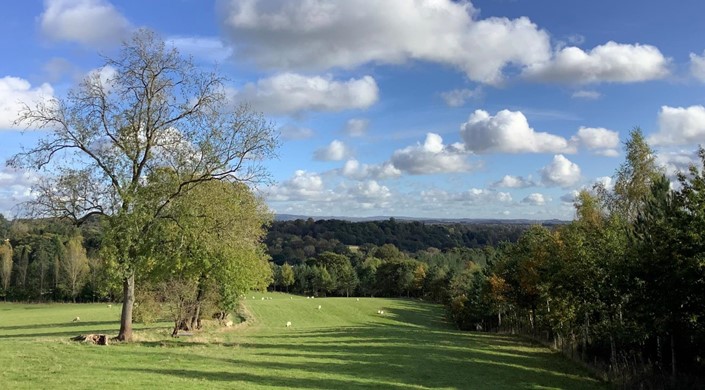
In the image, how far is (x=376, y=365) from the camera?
79.6 ft

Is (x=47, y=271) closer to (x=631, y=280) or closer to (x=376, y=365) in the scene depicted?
(x=376, y=365)

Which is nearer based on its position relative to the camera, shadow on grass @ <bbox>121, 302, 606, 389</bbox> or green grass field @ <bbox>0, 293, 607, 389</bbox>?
green grass field @ <bbox>0, 293, 607, 389</bbox>

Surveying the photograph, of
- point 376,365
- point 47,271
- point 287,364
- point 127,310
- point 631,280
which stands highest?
point 631,280

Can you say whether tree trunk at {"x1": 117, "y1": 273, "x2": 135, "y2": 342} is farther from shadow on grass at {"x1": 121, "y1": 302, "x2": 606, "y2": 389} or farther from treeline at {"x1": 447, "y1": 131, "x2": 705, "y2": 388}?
treeline at {"x1": 447, "y1": 131, "x2": 705, "y2": 388}

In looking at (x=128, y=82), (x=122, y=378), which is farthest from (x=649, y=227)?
(x=128, y=82)

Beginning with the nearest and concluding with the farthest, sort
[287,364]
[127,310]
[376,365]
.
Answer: [287,364], [376,365], [127,310]

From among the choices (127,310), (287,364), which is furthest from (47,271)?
(287,364)

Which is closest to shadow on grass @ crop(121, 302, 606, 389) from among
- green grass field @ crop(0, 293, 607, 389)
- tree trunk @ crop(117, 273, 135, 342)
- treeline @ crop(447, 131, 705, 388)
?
green grass field @ crop(0, 293, 607, 389)

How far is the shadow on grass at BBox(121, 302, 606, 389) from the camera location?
19094 mm

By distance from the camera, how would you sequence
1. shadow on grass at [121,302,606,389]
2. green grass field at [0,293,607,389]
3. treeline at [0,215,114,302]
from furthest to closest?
treeline at [0,215,114,302] → shadow on grass at [121,302,606,389] → green grass field at [0,293,607,389]

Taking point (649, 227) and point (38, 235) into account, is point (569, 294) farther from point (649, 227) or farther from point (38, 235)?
point (38, 235)

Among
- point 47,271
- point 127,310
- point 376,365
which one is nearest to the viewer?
point 376,365

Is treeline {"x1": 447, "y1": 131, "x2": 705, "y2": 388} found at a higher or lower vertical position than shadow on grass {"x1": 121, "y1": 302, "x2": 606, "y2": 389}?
higher

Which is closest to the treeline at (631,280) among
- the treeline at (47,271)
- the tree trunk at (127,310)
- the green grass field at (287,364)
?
the green grass field at (287,364)
